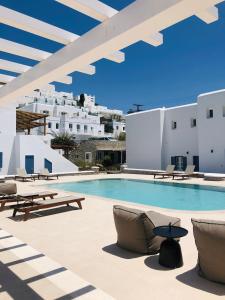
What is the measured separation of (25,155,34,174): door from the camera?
25848mm

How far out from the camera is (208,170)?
2498cm

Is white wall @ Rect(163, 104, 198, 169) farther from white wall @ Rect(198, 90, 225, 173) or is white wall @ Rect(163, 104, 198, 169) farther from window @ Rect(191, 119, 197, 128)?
white wall @ Rect(198, 90, 225, 173)

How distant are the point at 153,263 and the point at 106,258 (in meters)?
0.87

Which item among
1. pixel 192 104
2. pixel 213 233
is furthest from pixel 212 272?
pixel 192 104

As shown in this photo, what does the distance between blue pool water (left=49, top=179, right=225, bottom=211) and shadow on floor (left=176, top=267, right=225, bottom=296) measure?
7623 millimetres

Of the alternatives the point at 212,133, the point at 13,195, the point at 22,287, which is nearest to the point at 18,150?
the point at 13,195

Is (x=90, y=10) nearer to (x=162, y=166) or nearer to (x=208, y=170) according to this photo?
(x=208, y=170)

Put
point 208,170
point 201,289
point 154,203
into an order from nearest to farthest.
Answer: point 201,289, point 154,203, point 208,170

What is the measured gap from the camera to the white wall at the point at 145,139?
2942 cm

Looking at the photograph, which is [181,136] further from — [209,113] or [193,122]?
[209,113]

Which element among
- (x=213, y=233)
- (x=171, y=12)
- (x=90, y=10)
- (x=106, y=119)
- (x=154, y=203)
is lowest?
(x=154, y=203)

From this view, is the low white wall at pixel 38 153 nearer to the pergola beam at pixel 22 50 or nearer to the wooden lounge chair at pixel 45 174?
the wooden lounge chair at pixel 45 174

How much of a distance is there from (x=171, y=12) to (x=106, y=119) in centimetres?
7424

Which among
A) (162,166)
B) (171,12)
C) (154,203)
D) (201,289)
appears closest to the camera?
(171,12)
